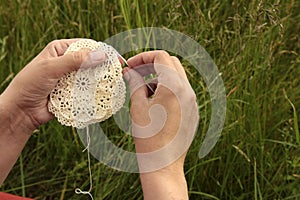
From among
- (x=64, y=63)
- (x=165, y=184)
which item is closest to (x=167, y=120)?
(x=165, y=184)

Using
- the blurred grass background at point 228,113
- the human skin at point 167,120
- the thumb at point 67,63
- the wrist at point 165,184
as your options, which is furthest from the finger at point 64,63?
the blurred grass background at point 228,113

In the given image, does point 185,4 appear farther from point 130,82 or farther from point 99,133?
point 130,82

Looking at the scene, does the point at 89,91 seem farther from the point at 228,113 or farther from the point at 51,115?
the point at 228,113

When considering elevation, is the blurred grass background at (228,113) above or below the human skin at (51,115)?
below

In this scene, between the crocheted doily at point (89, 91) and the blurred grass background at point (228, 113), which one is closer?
the crocheted doily at point (89, 91)

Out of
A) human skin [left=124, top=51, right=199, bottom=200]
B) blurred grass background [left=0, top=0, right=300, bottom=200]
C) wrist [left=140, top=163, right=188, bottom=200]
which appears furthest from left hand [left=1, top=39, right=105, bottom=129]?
blurred grass background [left=0, top=0, right=300, bottom=200]

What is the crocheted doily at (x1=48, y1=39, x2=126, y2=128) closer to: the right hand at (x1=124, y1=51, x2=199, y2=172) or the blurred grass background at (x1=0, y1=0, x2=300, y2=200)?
the right hand at (x1=124, y1=51, x2=199, y2=172)

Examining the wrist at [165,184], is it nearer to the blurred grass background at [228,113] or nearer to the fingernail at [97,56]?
the fingernail at [97,56]

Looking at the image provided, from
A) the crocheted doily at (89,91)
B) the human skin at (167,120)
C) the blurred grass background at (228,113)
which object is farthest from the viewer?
the blurred grass background at (228,113)
